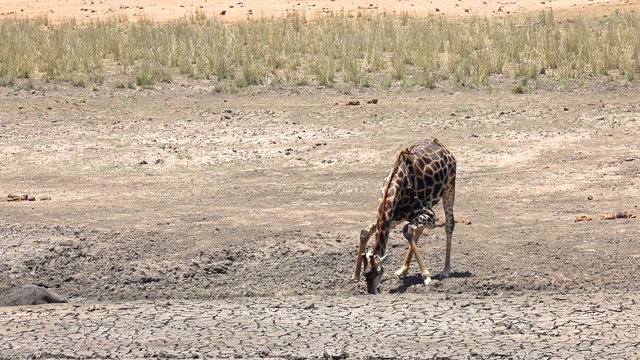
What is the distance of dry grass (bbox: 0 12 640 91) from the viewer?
18141 mm

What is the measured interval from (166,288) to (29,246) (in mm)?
1726

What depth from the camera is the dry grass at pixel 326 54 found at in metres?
18.1

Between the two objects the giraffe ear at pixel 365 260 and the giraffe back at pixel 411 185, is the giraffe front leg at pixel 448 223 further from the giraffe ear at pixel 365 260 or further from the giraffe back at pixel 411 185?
the giraffe ear at pixel 365 260

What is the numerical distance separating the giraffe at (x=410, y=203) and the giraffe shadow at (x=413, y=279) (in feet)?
0.19

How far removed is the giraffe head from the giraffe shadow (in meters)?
0.40

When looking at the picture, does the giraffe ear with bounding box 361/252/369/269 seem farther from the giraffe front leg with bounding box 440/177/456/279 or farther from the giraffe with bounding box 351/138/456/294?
the giraffe front leg with bounding box 440/177/456/279

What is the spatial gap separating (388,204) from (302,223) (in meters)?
2.46

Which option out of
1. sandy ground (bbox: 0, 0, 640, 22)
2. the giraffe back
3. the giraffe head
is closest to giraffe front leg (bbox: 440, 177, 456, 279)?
the giraffe back

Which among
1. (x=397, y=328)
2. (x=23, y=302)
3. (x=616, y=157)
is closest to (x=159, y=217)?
(x=23, y=302)

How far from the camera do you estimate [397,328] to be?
776 cm

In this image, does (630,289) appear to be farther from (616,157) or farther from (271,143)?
(271,143)

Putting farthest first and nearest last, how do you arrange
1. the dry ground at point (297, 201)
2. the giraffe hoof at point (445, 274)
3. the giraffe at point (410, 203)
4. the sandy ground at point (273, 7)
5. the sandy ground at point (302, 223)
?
1. the sandy ground at point (273, 7)
2. the giraffe hoof at point (445, 274)
3. the dry ground at point (297, 201)
4. the giraffe at point (410, 203)
5. the sandy ground at point (302, 223)

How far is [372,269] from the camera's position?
866 centimetres

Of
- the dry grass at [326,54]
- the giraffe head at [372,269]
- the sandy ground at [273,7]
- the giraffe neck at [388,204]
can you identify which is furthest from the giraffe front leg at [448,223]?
the sandy ground at [273,7]
